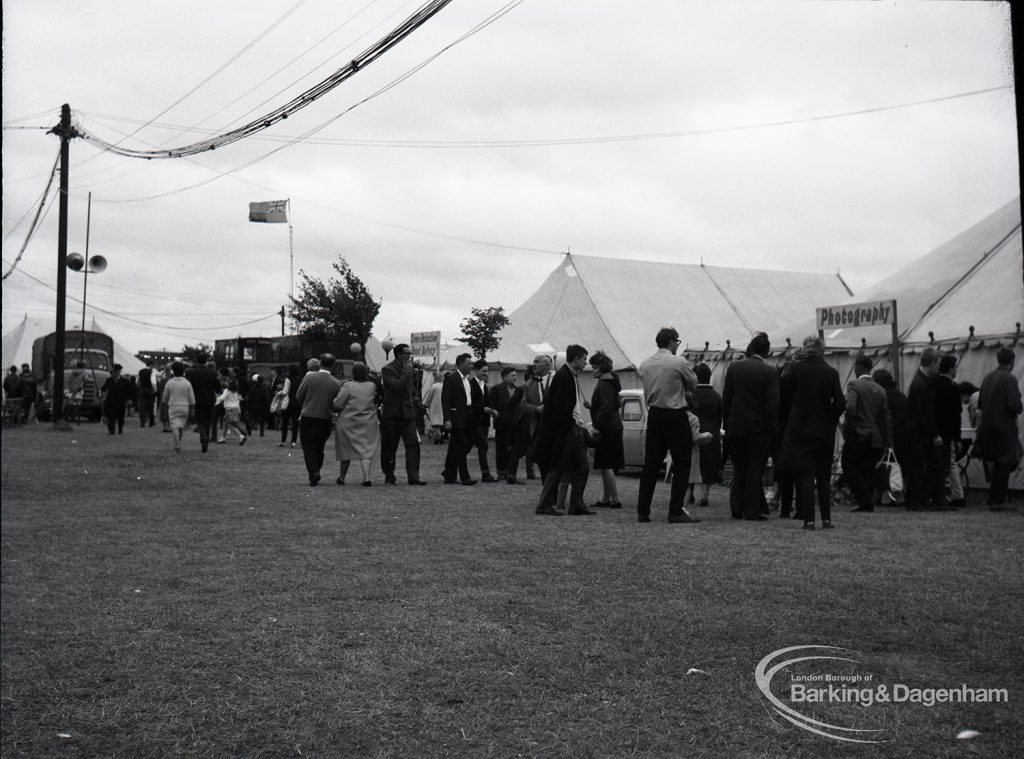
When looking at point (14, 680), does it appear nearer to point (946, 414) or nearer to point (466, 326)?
point (946, 414)

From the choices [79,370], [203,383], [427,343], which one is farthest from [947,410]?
[79,370]

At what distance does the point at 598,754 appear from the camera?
3.90 metres

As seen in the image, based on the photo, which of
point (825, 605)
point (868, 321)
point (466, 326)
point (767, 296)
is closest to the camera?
point (825, 605)

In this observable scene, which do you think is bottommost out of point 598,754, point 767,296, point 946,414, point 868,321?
point 598,754

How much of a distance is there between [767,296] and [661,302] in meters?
4.27

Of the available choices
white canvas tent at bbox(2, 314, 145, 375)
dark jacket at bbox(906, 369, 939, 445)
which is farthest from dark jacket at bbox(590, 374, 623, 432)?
white canvas tent at bbox(2, 314, 145, 375)

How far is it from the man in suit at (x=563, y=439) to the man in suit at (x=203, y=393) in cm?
1059

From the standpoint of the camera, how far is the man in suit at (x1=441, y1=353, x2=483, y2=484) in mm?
15156

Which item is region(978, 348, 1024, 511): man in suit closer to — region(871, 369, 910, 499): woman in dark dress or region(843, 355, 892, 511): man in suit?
region(871, 369, 910, 499): woman in dark dress

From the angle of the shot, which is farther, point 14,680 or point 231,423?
point 231,423

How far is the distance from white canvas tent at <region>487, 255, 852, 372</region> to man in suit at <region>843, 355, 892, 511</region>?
43.2 ft

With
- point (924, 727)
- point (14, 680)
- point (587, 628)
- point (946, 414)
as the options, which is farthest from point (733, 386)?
point (14, 680)

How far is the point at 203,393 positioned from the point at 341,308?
2137cm

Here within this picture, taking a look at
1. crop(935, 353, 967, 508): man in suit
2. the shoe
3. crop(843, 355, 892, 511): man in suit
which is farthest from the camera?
crop(935, 353, 967, 508): man in suit
